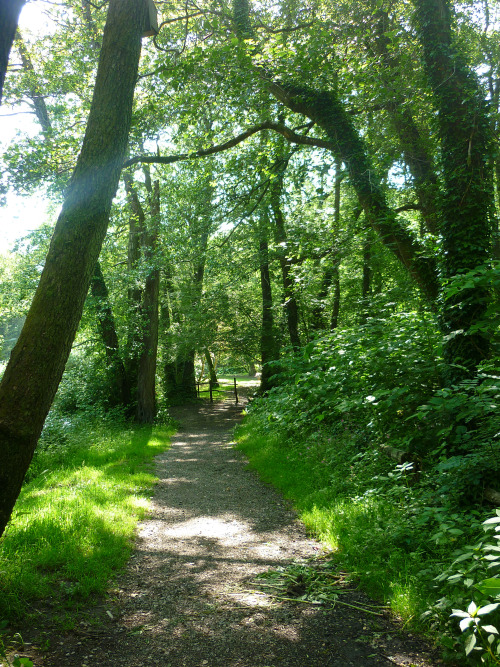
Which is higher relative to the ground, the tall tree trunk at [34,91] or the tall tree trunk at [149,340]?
the tall tree trunk at [34,91]

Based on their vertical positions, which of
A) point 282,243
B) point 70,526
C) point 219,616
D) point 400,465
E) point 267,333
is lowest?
point 219,616

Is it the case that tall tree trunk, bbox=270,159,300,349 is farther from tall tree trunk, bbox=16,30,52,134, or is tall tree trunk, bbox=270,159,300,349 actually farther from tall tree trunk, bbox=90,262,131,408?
tall tree trunk, bbox=90,262,131,408

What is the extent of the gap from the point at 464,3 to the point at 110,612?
11.4 m

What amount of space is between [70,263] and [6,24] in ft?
5.40

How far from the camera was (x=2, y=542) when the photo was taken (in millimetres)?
3967

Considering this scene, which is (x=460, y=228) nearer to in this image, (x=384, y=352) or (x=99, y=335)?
(x=384, y=352)

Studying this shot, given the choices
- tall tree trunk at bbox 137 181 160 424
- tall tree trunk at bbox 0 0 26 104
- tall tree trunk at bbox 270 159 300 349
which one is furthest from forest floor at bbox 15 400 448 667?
tall tree trunk at bbox 137 181 160 424

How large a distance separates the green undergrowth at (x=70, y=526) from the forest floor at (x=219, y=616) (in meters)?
0.23

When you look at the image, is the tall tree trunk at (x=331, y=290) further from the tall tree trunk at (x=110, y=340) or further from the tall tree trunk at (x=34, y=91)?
the tall tree trunk at (x=34, y=91)

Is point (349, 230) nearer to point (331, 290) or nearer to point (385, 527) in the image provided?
point (385, 527)

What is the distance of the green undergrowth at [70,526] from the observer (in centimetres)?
345

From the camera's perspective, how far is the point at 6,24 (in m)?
2.93

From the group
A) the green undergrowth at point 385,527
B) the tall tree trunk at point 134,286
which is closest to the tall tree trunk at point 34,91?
the tall tree trunk at point 134,286

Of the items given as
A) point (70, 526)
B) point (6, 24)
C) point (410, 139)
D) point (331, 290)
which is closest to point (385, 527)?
point (70, 526)
